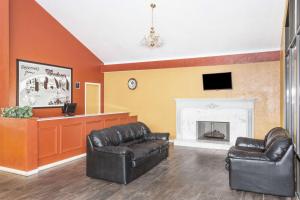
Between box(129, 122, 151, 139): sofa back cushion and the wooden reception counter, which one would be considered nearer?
the wooden reception counter

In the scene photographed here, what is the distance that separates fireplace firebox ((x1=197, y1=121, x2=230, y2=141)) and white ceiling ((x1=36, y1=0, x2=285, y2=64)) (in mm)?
2177

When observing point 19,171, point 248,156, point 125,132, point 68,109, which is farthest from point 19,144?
point 248,156

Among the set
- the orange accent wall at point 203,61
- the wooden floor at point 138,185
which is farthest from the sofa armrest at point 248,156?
the orange accent wall at point 203,61

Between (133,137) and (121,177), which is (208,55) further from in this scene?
(121,177)

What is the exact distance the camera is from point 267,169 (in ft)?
11.4

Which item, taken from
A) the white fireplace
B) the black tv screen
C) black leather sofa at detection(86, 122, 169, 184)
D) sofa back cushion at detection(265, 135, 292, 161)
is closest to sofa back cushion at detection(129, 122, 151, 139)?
black leather sofa at detection(86, 122, 169, 184)

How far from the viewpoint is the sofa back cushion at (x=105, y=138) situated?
14.1 feet

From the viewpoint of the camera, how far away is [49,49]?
656cm

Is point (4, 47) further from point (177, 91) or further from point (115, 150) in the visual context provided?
point (177, 91)

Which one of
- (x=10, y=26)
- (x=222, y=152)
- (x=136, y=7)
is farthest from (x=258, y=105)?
(x=10, y=26)

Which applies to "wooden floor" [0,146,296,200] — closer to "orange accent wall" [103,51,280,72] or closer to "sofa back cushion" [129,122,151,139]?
"sofa back cushion" [129,122,151,139]

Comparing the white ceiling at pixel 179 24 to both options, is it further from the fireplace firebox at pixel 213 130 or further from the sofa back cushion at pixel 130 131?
the sofa back cushion at pixel 130 131

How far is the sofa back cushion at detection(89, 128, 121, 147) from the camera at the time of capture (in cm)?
430

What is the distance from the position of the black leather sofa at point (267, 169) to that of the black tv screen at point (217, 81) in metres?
3.45
